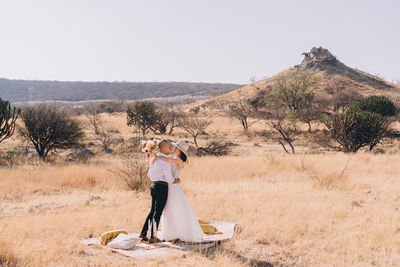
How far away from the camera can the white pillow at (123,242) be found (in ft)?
17.8

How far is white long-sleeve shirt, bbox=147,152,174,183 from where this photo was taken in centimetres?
552

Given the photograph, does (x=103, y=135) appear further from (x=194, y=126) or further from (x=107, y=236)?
(x=107, y=236)

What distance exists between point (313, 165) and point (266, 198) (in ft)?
18.3

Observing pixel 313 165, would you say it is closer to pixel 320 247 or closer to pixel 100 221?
pixel 320 247

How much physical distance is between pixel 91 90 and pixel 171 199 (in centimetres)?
12737

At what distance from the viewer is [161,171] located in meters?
5.58

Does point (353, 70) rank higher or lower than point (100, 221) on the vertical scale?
higher

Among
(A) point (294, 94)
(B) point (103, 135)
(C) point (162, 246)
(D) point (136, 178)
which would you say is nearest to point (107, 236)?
(C) point (162, 246)

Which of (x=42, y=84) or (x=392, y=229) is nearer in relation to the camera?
(x=392, y=229)

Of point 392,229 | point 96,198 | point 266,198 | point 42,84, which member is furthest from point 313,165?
point 42,84

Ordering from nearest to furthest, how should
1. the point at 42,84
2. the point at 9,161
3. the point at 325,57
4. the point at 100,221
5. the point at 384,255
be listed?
the point at 384,255 → the point at 100,221 → the point at 9,161 → the point at 325,57 → the point at 42,84

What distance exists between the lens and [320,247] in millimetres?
5719

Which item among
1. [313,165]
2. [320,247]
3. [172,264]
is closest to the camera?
[172,264]

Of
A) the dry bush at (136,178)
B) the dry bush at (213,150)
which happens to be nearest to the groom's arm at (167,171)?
the dry bush at (136,178)
